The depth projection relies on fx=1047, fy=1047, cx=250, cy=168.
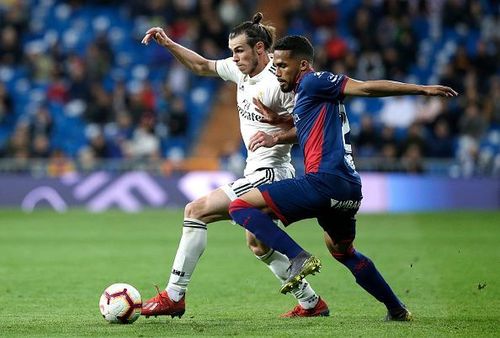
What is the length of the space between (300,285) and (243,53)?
196cm

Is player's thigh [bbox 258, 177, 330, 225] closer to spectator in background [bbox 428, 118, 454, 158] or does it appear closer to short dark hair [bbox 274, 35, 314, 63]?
short dark hair [bbox 274, 35, 314, 63]

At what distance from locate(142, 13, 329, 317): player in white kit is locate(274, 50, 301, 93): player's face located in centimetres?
47

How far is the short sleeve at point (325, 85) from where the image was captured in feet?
24.9

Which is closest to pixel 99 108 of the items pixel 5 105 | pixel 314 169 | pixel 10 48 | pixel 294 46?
pixel 5 105

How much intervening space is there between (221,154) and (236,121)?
2278 mm

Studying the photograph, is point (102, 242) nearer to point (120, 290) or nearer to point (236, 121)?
point (120, 290)

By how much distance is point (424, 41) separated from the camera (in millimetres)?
26750

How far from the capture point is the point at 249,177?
28.1ft

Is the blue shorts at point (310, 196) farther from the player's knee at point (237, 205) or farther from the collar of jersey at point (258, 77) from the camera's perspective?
the collar of jersey at point (258, 77)

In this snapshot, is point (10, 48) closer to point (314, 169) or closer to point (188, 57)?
point (188, 57)

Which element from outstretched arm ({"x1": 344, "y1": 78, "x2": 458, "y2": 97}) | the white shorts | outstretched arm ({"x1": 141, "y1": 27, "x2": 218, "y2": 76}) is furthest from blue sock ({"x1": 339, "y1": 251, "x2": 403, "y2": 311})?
outstretched arm ({"x1": 141, "y1": 27, "x2": 218, "y2": 76})

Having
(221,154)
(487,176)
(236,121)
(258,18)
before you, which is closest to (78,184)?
(221,154)

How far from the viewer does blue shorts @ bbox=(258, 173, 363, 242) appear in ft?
24.6

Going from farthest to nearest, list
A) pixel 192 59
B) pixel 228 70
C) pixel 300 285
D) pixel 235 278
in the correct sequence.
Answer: pixel 235 278 → pixel 192 59 → pixel 228 70 → pixel 300 285
